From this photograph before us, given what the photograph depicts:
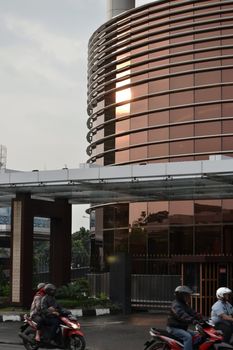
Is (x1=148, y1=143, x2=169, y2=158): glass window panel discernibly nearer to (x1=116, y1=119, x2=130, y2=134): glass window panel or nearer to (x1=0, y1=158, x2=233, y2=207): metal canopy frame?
(x1=116, y1=119, x2=130, y2=134): glass window panel

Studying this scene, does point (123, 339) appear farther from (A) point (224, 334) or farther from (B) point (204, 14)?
(B) point (204, 14)

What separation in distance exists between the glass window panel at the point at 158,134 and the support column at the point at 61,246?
5739mm

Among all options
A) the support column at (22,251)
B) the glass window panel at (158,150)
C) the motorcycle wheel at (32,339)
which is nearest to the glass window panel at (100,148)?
the glass window panel at (158,150)

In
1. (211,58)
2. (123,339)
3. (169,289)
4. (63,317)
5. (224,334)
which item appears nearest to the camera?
(224,334)

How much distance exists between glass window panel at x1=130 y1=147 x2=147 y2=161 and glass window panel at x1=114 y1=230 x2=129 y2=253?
356 cm

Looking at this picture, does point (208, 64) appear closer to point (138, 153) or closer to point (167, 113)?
point (167, 113)

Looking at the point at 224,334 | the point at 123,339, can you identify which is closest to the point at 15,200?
the point at 123,339

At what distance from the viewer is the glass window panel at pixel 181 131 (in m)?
29.9

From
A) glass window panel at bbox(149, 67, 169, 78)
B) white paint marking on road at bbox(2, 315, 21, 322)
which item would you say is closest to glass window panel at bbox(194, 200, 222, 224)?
glass window panel at bbox(149, 67, 169, 78)

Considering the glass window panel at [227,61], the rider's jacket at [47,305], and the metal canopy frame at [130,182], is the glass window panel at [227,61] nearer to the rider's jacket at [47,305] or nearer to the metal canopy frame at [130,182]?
the metal canopy frame at [130,182]

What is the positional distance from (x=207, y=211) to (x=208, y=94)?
5.02 metres

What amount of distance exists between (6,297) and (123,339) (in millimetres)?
10412

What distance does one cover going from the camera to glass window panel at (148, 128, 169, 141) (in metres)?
30.6

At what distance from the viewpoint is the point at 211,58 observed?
29.4 metres
